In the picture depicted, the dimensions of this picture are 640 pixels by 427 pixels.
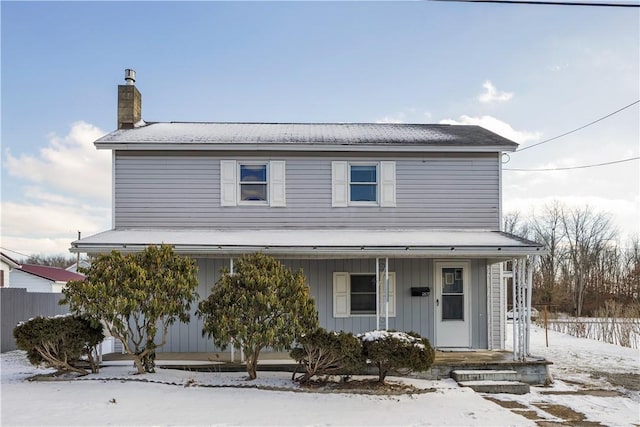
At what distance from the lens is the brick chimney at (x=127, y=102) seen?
45.3 feet

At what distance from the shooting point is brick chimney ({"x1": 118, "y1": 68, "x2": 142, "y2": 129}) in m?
13.8

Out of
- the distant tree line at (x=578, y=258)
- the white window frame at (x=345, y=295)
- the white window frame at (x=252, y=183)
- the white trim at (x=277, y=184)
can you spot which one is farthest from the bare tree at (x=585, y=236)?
the white window frame at (x=252, y=183)

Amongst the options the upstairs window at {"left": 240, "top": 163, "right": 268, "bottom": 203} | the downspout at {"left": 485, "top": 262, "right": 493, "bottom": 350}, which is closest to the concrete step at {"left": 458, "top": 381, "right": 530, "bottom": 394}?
the downspout at {"left": 485, "top": 262, "right": 493, "bottom": 350}

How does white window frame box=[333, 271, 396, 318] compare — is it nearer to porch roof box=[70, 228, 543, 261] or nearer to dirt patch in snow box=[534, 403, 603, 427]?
porch roof box=[70, 228, 543, 261]

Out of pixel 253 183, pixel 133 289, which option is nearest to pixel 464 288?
pixel 253 183

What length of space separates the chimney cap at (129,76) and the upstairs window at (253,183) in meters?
4.44

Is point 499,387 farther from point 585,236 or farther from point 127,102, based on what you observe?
point 585,236

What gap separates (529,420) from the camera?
23.1ft

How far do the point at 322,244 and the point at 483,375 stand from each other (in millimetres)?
3934

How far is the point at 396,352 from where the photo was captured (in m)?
8.18

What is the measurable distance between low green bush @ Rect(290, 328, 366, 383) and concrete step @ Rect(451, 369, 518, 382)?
2.18m

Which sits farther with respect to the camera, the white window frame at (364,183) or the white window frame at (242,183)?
the white window frame at (364,183)

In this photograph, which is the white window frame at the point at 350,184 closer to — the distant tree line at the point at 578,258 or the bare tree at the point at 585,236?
the distant tree line at the point at 578,258

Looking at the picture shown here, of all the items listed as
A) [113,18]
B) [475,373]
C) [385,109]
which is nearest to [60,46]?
[113,18]
